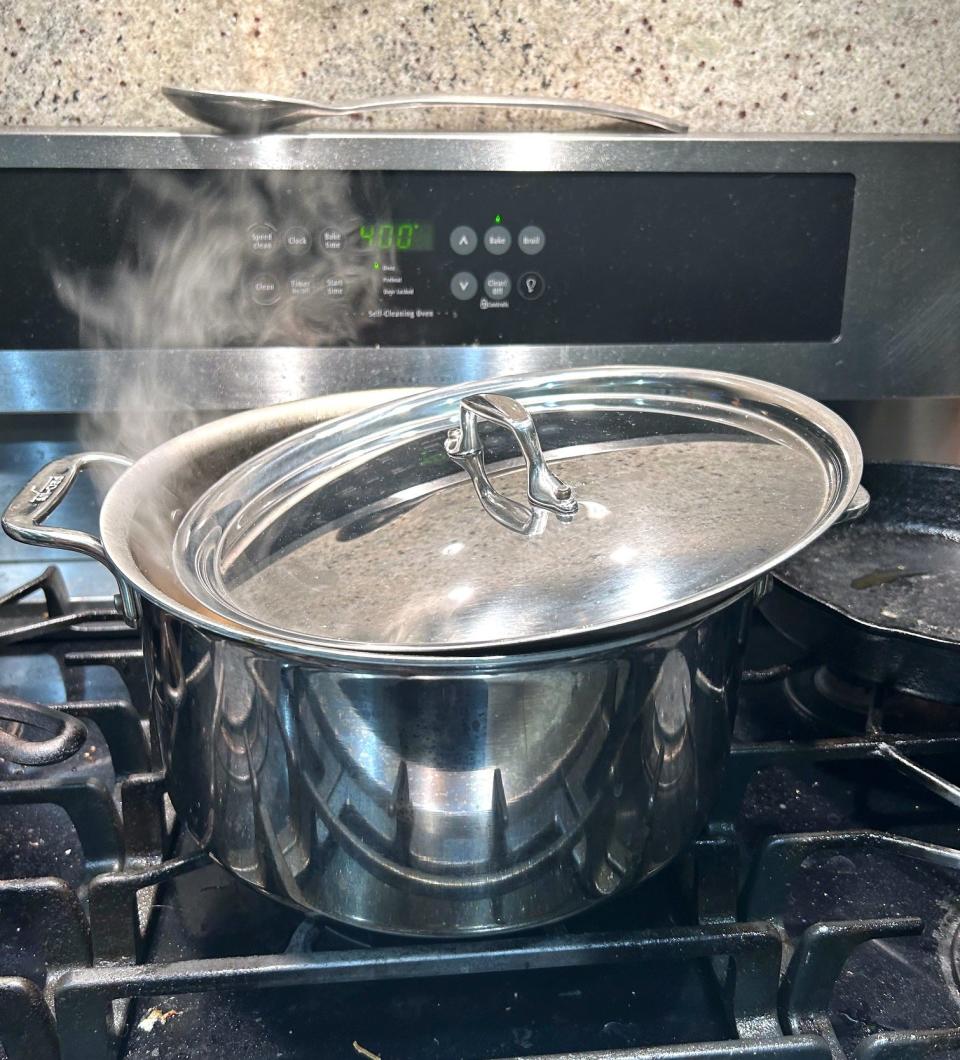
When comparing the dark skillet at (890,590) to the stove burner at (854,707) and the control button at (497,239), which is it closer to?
the stove burner at (854,707)

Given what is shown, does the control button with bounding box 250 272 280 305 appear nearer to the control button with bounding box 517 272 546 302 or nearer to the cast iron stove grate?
the control button with bounding box 517 272 546 302

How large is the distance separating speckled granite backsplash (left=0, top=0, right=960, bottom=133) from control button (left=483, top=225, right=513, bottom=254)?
0.11 metres

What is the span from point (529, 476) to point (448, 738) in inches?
5.5

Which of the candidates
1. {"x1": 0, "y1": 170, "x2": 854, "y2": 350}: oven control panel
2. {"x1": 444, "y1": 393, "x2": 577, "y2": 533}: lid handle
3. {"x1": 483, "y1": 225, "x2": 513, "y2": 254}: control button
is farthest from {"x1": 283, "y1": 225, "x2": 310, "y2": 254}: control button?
{"x1": 444, "y1": 393, "x2": 577, "y2": 533}: lid handle

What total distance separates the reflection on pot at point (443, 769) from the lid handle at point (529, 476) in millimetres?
93

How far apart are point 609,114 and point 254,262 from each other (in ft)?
0.85

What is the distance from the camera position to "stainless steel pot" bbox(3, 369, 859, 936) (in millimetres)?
364

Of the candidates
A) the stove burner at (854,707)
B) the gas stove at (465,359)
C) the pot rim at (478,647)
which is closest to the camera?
the pot rim at (478,647)

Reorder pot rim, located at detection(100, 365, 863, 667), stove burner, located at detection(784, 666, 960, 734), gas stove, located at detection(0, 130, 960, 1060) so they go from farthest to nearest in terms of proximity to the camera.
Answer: stove burner, located at detection(784, 666, 960, 734)
gas stove, located at detection(0, 130, 960, 1060)
pot rim, located at detection(100, 365, 863, 667)

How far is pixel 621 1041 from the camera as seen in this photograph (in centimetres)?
42

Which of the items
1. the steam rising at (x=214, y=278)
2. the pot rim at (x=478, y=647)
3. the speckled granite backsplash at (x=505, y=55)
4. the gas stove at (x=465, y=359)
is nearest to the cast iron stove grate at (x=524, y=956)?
the gas stove at (x=465, y=359)

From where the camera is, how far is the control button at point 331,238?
2.05 feet

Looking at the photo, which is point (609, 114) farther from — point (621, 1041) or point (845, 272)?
point (621, 1041)

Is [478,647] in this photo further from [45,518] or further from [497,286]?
[497,286]
